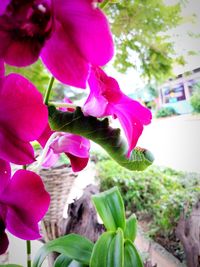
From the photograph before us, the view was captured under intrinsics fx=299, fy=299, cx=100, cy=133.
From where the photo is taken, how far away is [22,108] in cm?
27

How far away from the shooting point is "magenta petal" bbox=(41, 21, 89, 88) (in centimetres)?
25

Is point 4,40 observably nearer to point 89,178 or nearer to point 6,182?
point 6,182

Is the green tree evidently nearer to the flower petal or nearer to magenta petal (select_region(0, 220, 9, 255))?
the flower petal

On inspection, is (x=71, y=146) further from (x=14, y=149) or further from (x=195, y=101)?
(x=195, y=101)

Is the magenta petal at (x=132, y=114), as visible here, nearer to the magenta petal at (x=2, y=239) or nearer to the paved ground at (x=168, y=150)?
the magenta petal at (x=2, y=239)

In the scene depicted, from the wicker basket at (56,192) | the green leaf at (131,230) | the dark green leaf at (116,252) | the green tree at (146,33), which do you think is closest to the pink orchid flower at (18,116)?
the dark green leaf at (116,252)

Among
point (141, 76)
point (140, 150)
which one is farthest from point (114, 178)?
point (140, 150)

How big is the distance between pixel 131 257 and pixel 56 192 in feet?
1.28

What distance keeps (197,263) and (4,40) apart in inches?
43.5

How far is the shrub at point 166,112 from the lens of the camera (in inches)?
52.5

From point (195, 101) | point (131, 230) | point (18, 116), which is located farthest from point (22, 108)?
point (195, 101)

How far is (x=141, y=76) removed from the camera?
4.24 feet

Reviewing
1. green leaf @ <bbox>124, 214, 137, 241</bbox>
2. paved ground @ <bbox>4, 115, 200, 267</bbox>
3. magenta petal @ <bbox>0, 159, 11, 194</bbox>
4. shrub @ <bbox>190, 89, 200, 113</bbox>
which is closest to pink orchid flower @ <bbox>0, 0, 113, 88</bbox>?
magenta petal @ <bbox>0, 159, 11, 194</bbox>

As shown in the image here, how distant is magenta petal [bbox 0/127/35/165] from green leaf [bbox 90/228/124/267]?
396 millimetres
